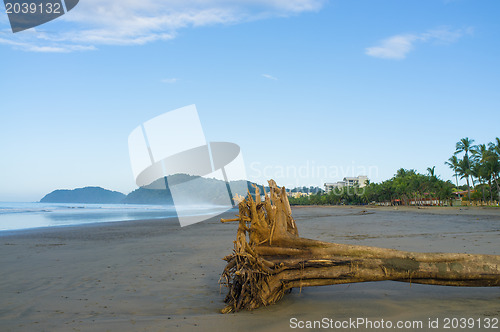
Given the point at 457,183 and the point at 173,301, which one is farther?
the point at 457,183

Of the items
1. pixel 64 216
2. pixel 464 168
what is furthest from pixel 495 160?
pixel 64 216

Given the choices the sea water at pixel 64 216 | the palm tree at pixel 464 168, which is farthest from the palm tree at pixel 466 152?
the sea water at pixel 64 216

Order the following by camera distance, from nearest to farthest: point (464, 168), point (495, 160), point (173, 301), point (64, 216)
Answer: point (173, 301) < point (64, 216) < point (495, 160) < point (464, 168)

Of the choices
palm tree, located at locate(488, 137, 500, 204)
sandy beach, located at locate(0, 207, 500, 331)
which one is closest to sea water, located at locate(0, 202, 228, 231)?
sandy beach, located at locate(0, 207, 500, 331)

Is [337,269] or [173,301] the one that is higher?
[337,269]

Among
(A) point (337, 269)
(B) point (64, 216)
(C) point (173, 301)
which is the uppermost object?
(B) point (64, 216)

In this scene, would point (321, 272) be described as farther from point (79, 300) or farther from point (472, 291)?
point (79, 300)

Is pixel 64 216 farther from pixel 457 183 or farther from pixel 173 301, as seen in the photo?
pixel 457 183

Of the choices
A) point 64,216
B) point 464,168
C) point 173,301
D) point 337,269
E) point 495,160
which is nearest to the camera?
point 337,269

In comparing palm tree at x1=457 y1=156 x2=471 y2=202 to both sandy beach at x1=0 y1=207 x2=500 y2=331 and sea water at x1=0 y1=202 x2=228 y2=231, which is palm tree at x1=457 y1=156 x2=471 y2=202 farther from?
sandy beach at x1=0 y1=207 x2=500 y2=331

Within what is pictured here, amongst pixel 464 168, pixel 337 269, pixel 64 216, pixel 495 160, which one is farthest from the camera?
pixel 464 168

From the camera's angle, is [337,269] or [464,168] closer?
[337,269]

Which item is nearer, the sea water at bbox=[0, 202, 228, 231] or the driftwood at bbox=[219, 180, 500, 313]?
the driftwood at bbox=[219, 180, 500, 313]

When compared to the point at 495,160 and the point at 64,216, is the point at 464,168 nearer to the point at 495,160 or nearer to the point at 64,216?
the point at 495,160
